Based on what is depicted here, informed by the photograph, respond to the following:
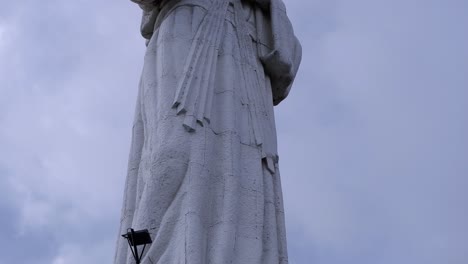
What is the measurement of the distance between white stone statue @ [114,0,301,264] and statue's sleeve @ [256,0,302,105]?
0.02 m

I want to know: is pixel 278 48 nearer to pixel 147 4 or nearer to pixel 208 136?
pixel 147 4

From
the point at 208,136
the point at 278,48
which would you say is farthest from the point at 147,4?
the point at 208,136

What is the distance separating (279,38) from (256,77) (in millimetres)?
885

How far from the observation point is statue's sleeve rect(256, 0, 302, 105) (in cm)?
1197

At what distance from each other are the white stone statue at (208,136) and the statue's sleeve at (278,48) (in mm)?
17

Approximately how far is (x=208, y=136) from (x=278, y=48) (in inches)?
94.5

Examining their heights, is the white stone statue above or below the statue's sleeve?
below

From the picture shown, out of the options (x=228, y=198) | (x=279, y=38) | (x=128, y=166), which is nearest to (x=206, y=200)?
(x=228, y=198)

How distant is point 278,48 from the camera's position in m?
12.0

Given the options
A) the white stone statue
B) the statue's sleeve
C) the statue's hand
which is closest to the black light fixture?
the white stone statue

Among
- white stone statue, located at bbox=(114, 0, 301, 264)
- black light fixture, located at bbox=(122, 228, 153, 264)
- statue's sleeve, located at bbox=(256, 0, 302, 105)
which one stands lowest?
black light fixture, located at bbox=(122, 228, 153, 264)

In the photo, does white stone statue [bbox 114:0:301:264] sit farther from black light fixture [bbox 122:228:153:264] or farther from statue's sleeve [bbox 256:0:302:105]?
black light fixture [bbox 122:228:153:264]

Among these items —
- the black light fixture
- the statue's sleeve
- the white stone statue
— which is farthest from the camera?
the statue's sleeve

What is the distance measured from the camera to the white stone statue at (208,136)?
371 inches
